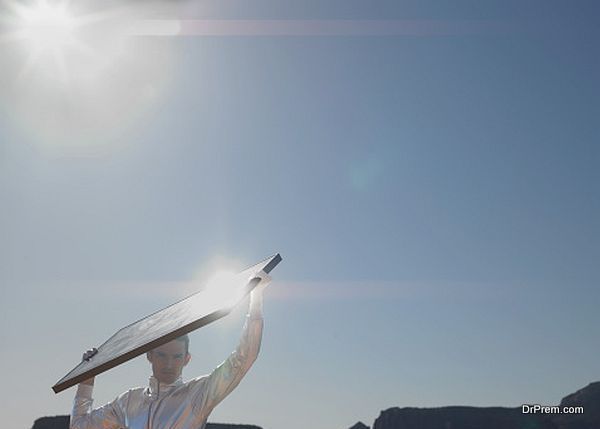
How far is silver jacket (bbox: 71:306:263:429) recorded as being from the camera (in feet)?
15.9

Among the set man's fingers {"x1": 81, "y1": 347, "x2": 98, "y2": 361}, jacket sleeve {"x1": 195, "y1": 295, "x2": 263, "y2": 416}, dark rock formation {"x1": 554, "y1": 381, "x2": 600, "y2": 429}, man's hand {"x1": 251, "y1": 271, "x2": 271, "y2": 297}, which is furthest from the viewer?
dark rock formation {"x1": 554, "y1": 381, "x2": 600, "y2": 429}

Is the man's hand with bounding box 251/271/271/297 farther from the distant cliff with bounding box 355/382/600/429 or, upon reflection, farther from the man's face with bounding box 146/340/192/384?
the distant cliff with bounding box 355/382/600/429

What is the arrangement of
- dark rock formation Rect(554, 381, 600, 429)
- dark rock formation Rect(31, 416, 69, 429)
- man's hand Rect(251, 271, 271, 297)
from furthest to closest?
dark rock formation Rect(554, 381, 600, 429) < dark rock formation Rect(31, 416, 69, 429) < man's hand Rect(251, 271, 271, 297)

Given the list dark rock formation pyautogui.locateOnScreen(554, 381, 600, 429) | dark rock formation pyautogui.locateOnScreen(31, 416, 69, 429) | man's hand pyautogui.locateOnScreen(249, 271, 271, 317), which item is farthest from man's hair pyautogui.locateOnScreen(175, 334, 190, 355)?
dark rock formation pyautogui.locateOnScreen(554, 381, 600, 429)

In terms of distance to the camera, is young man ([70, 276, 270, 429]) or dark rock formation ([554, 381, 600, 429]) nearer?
young man ([70, 276, 270, 429])

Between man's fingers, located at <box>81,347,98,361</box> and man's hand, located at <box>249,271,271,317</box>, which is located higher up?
man's hand, located at <box>249,271,271,317</box>

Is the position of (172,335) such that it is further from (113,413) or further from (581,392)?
(581,392)

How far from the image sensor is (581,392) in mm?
98875

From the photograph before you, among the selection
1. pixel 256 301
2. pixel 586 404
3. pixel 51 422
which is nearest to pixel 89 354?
pixel 256 301

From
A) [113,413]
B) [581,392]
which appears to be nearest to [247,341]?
[113,413]

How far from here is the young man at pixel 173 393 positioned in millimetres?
4836

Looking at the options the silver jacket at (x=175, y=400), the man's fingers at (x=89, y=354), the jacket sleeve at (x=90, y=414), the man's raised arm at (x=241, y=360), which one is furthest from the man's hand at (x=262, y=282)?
the jacket sleeve at (x=90, y=414)

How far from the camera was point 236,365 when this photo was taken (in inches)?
193

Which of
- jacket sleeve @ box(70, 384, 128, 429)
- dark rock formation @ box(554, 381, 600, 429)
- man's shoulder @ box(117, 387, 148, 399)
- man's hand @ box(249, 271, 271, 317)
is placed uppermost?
dark rock formation @ box(554, 381, 600, 429)
